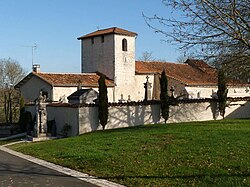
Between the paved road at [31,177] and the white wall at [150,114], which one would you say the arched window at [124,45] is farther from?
the paved road at [31,177]

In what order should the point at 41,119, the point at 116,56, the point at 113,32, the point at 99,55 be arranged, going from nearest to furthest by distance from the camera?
the point at 41,119, the point at 113,32, the point at 116,56, the point at 99,55

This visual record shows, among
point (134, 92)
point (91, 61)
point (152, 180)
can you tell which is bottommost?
point (152, 180)

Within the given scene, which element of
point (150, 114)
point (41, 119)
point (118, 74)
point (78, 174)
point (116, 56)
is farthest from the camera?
point (116, 56)

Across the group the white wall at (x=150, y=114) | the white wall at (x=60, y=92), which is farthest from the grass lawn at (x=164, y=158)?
the white wall at (x=60, y=92)

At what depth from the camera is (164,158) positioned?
11992 mm

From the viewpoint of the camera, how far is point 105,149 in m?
14.7

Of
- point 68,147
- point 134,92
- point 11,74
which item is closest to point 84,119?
point 68,147

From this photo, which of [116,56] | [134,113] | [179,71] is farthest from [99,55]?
[134,113]

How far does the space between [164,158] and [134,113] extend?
45.1 ft

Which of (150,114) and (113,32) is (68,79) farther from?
(150,114)

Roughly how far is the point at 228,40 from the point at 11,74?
45046 millimetres

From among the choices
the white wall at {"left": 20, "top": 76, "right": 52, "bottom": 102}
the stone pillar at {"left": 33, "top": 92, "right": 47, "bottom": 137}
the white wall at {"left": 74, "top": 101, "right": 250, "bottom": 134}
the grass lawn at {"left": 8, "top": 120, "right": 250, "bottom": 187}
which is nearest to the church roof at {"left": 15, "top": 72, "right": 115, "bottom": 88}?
the white wall at {"left": 20, "top": 76, "right": 52, "bottom": 102}

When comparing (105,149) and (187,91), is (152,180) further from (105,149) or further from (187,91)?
(187,91)

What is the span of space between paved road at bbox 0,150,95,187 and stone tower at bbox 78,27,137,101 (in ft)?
91.7
